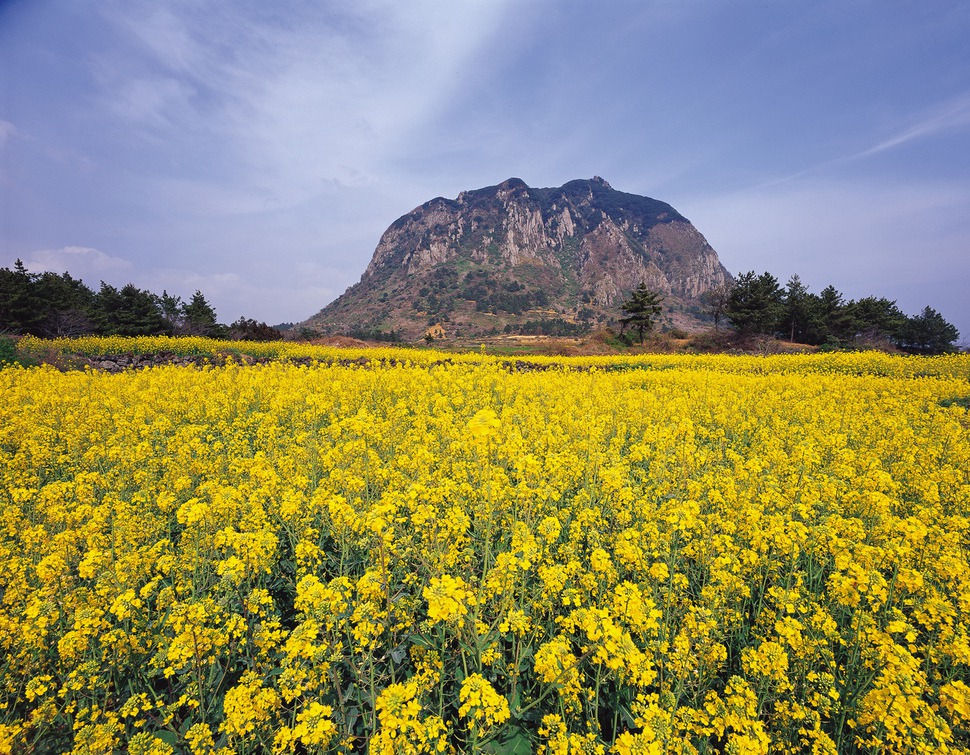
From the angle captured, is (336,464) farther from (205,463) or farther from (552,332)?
(552,332)

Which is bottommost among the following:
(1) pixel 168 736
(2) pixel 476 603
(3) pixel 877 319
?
(1) pixel 168 736

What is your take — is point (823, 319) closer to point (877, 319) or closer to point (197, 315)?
point (877, 319)

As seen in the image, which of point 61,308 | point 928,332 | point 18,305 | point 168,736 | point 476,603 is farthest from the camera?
point 928,332

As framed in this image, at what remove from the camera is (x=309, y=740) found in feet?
6.25

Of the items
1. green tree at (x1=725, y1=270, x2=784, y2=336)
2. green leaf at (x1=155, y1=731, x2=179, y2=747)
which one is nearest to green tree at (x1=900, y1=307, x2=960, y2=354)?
green tree at (x1=725, y1=270, x2=784, y2=336)

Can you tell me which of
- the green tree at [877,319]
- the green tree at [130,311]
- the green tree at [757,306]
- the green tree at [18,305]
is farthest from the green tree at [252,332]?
the green tree at [877,319]

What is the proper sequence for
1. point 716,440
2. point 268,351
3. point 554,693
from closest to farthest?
point 554,693 → point 716,440 → point 268,351

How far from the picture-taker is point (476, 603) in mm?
2369

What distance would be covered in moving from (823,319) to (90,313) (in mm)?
86398

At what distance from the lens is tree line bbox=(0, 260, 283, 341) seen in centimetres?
3641

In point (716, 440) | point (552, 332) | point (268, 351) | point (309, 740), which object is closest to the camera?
point (309, 740)

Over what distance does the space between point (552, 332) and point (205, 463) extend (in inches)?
5078

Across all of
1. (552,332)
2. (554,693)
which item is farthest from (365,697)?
(552,332)

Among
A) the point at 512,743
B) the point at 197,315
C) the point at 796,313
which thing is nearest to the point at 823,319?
the point at 796,313
